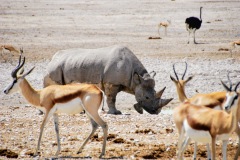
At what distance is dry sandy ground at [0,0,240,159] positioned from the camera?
12656mm

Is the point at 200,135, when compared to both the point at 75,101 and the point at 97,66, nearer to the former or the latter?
the point at 75,101

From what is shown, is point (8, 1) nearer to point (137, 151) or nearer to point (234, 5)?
point (234, 5)

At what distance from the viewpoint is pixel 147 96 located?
17391 mm

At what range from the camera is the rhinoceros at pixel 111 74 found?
17.4 metres

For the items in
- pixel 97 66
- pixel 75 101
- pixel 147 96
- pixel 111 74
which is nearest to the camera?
pixel 75 101

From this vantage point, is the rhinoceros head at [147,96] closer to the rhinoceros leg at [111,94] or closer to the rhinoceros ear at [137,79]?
the rhinoceros ear at [137,79]

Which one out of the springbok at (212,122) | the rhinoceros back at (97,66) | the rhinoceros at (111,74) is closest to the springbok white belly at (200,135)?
the springbok at (212,122)

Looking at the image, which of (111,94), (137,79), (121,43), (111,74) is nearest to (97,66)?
(111,74)

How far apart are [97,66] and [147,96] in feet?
5.38

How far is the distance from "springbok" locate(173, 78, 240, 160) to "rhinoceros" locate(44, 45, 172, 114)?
6.63 metres

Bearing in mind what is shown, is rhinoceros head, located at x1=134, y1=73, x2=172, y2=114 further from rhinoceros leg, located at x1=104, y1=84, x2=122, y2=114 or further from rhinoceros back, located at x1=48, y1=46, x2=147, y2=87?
rhinoceros leg, located at x1=104, y1=84, x2=122, y2=114

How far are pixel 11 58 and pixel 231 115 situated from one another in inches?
702

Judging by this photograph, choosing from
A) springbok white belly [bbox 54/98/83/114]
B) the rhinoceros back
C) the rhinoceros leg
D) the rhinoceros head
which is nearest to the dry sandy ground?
the rhinoceros head

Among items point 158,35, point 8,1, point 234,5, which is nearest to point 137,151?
point 158,35
